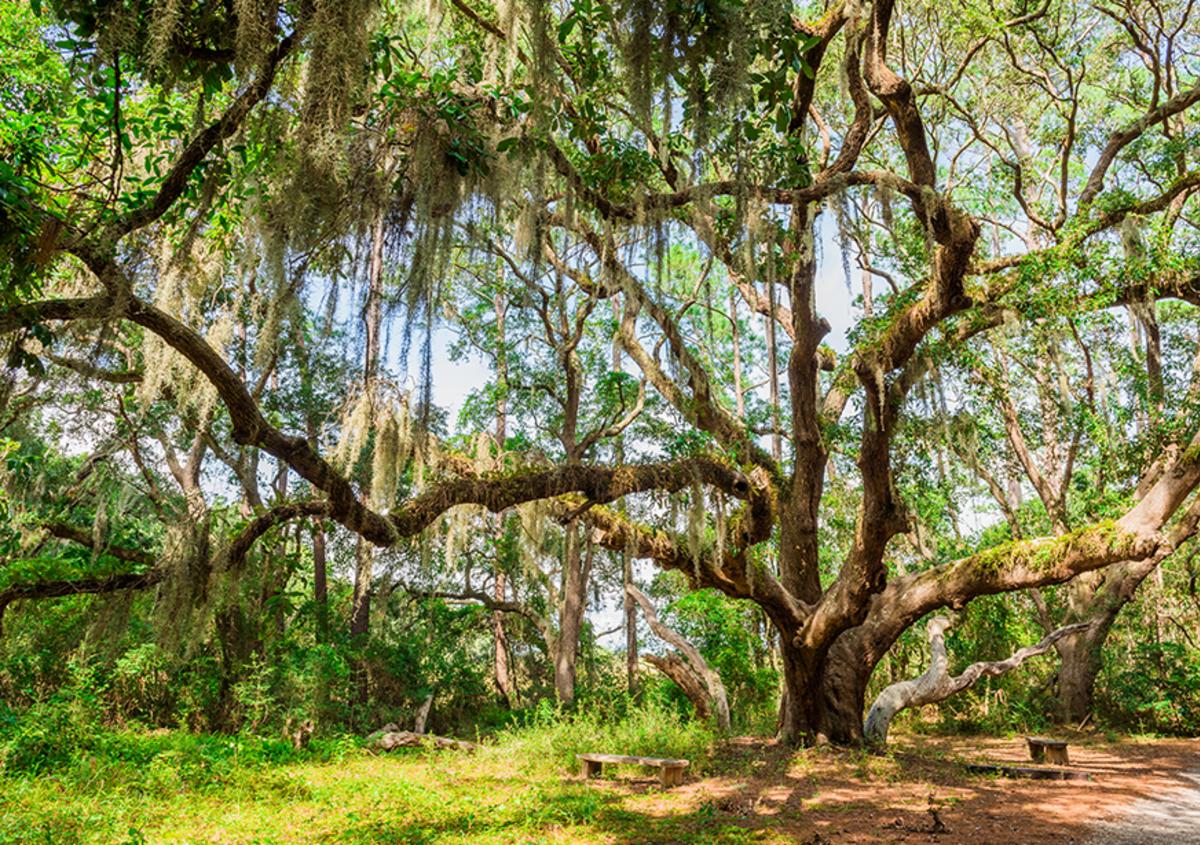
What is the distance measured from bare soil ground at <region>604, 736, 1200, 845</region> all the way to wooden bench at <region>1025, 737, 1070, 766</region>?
0.18m

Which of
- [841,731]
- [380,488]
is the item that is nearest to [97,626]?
[380,488]

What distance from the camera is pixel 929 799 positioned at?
5.32 metres

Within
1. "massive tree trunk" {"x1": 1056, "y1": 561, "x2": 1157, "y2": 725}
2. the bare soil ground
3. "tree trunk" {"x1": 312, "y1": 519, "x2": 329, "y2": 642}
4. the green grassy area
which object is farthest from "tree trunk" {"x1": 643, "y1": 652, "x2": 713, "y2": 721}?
"massive tree trunk" {"x1": 1056, "y1": 561, "x2": 1157, "y2": 725}

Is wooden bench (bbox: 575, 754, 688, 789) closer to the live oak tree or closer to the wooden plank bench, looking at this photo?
the live oak tree

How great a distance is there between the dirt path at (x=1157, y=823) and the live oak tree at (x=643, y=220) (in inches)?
67.6

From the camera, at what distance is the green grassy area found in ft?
14.3

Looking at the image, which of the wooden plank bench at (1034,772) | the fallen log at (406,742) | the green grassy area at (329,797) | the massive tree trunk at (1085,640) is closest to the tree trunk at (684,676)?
the green grassy area at (329,797)

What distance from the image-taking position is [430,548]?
6066 millimetres

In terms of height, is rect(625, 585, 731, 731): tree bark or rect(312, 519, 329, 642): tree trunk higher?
rect(312, 519, 329, 642): tree trunk

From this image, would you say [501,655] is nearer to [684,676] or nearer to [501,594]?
[501,594]

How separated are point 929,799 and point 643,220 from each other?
4503 millimetres

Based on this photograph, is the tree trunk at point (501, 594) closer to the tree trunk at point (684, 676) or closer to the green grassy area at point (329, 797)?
the tree trunk at point (684, 676)

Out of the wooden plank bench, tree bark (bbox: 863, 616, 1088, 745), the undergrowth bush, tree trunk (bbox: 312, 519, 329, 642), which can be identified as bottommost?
the wooden plank bench

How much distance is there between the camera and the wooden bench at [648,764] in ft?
20.0
